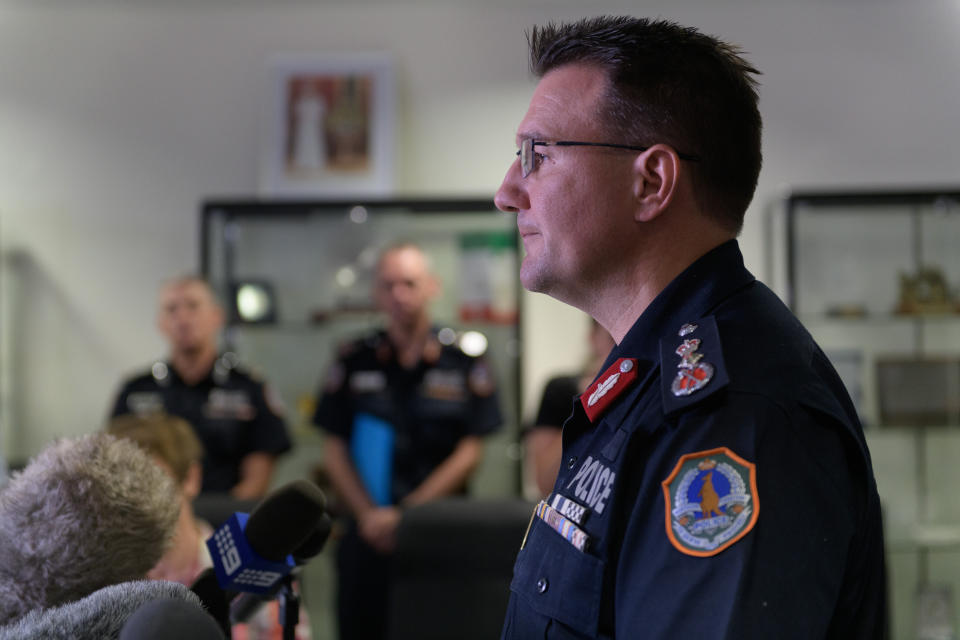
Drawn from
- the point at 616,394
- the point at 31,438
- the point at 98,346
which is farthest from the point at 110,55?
the point at 616,394

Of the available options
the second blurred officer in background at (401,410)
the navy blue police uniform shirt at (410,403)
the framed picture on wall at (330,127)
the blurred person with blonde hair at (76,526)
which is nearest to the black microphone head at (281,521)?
the blurred person with blonde hair at (76,526)

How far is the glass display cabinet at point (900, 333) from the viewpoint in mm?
3781

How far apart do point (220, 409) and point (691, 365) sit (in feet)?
9.05

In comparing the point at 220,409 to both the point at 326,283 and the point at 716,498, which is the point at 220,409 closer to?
the point at 326,283

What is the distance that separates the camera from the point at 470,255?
4000 mm

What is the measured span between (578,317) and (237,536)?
125 inches

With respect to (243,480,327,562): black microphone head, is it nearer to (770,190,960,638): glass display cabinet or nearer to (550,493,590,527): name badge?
(550,493,590,527): name badge

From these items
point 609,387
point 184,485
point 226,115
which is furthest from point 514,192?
point 226,115

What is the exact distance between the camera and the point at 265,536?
0.98 m

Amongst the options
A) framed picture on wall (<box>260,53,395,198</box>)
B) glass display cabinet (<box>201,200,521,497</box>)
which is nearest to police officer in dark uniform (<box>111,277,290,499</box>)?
glass display cabinet (<box>201,200,521,497</box>)

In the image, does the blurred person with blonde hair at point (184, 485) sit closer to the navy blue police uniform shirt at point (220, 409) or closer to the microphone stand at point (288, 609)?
the microphone stand at point (288, 609)

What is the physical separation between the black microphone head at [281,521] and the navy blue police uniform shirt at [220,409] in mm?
2364

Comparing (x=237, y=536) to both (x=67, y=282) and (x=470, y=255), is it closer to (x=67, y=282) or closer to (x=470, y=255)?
(x=470, y=255)

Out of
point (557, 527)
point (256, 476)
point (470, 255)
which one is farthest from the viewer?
point (470, 255)
